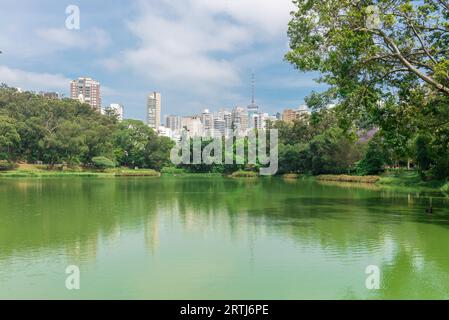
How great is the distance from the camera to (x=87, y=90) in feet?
350

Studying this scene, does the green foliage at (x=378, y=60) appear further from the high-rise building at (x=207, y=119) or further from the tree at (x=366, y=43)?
the high-rise building at (x=207, y=119)

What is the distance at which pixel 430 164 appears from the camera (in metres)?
26.8

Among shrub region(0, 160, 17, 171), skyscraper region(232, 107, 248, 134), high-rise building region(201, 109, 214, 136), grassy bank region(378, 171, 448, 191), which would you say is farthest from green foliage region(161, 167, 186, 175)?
high-rise building region(201, 109, 214, 136)

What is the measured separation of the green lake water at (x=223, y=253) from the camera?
22.5 ft

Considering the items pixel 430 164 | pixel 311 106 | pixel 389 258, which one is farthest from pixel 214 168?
pixel 389 258

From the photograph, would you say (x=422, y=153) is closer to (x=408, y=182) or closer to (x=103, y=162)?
(x=408, y=182)

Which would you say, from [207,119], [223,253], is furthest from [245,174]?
[207,119]

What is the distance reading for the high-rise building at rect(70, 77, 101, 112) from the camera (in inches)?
4181

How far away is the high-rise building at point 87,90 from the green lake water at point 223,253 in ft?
309

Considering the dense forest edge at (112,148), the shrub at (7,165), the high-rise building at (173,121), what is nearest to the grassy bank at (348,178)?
the dense forest edge at (112,148)

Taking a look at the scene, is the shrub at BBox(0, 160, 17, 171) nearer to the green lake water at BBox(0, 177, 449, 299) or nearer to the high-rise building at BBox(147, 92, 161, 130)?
the green lake water at BBox(0, 177, 449, 299)

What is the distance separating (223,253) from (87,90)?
103988 millimetres
